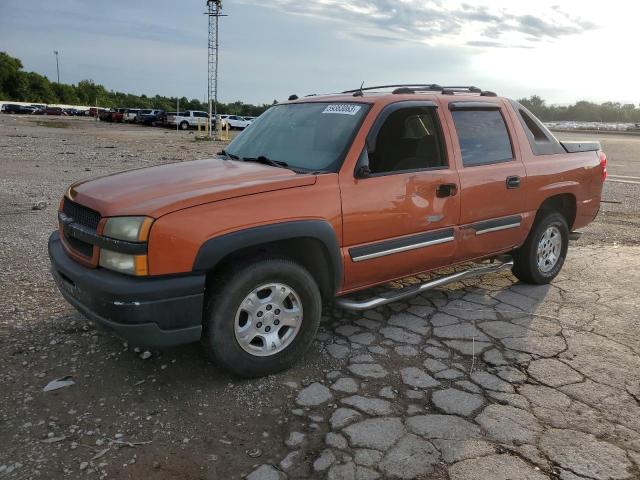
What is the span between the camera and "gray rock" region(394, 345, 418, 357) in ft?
12.5

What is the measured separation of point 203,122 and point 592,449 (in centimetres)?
4044

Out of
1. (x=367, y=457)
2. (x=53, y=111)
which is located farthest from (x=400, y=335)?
(x=53, y=111)

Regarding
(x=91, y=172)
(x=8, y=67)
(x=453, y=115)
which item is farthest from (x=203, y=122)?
(x=8, y=67)

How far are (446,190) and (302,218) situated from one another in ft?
4.49

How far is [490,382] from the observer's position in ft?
11.3

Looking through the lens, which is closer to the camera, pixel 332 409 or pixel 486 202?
pixel 332 409

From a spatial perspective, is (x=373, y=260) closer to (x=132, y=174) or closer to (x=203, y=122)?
(x=132, y=174)

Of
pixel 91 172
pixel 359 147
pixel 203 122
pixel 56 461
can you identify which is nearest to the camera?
pixel 56 461

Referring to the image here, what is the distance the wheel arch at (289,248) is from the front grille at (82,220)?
2.30 ft

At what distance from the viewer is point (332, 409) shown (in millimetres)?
3125

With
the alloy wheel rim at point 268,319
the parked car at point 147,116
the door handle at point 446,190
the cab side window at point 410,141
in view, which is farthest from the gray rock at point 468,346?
the parked car at point 147,116

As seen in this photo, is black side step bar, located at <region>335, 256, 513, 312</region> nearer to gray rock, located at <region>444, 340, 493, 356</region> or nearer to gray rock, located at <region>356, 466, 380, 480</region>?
gray rock, located at <region>444, 340, 493, 356</region>

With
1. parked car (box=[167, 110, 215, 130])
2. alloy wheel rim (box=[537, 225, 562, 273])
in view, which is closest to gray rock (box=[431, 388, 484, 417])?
alloy wheel rim (box=[537, 225, 562, 273])

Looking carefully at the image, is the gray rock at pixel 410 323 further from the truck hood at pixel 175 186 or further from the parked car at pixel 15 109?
the parked car at pixel 15 109
